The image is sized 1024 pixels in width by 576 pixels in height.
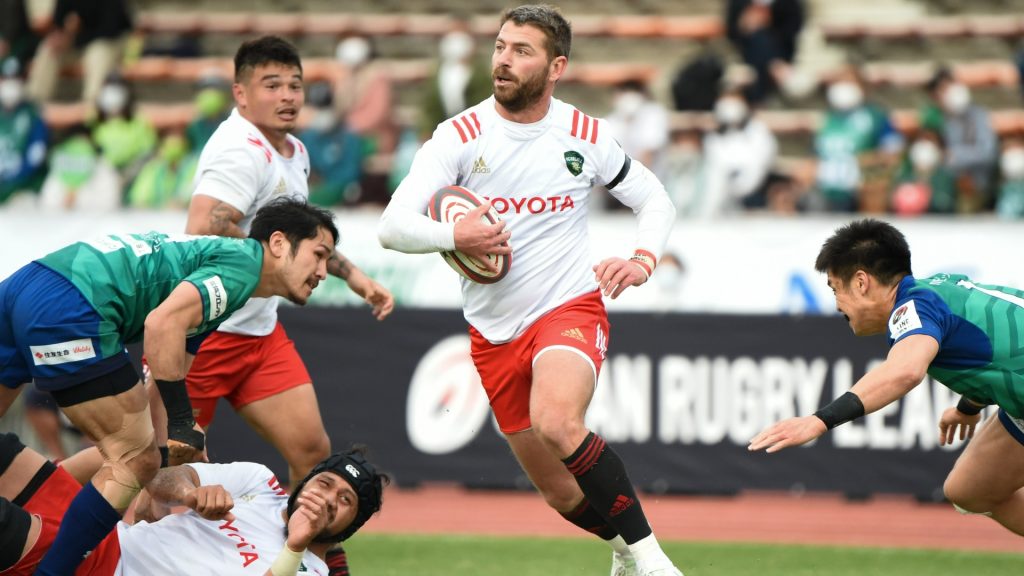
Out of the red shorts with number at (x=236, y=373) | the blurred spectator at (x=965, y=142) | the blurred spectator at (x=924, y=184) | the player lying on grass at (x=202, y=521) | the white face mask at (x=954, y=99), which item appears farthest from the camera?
A: the white face mask at (x=954, y=99)

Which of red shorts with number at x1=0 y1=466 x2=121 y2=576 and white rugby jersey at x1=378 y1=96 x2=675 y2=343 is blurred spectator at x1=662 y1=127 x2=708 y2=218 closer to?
white rugby jersey at x1=378 y1=96 x2=675 y2=343

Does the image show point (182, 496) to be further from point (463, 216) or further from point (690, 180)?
point (690, 180)

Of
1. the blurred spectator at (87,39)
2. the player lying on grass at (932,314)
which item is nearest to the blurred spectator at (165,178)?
the blurred spectator at (87,39)

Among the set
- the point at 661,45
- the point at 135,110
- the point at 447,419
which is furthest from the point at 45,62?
the point at 447,419

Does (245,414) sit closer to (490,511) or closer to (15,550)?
(15,550)

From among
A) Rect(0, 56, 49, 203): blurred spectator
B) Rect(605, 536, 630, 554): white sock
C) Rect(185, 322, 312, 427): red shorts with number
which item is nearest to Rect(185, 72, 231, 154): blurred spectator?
Rect(0, 56, 49, 203): blurred spectator

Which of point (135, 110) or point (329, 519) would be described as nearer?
point (329, 519)

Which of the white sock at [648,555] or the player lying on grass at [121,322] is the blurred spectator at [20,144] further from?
the white sock at [648,555]

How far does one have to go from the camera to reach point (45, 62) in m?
18.4

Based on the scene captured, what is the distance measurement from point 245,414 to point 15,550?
2.11m

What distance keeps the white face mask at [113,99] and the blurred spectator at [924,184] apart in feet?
29.7

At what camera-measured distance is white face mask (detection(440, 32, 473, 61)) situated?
15.9 m

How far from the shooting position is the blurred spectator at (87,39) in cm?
1811

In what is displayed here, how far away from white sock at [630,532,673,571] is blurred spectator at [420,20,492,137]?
31.2 feet
